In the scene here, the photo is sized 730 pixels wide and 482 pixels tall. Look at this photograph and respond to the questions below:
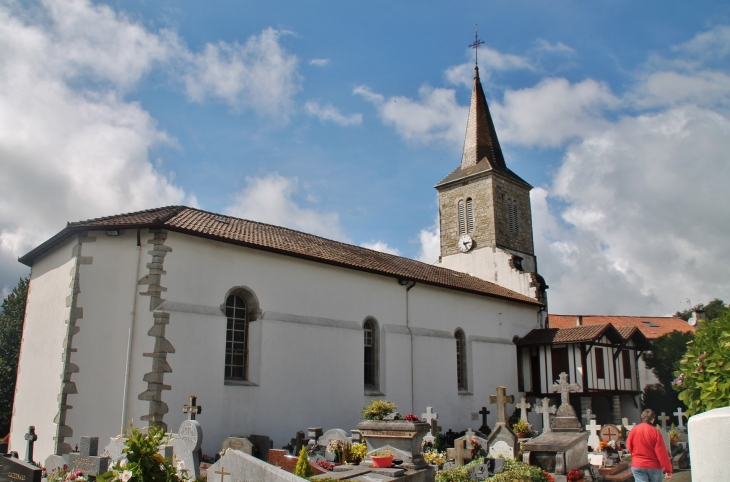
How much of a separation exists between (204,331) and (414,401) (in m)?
7.90

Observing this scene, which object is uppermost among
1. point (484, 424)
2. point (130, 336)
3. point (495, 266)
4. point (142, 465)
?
point (495, 266)

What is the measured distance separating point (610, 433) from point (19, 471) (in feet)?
47.3

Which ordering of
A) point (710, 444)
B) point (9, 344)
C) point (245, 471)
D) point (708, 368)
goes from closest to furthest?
point (710, 444)
point (245, 471)
point (708, 368)
point (9, 344)

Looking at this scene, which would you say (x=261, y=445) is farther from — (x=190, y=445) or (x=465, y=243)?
(x=465, y=243)

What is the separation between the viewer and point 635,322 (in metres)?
43.2

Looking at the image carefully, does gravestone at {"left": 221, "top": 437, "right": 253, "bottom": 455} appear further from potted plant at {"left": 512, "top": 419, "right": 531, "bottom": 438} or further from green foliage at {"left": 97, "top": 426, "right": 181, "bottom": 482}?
potted plant at {"left": 512, "top": 419, "right": 531, "bottom": 438}

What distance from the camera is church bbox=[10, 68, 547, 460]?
13.7 metres

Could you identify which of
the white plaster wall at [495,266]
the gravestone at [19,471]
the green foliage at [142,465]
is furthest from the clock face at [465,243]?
the green foliage at [142,465]

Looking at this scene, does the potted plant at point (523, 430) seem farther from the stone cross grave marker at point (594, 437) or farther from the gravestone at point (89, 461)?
the gravestone at point (89, 461)

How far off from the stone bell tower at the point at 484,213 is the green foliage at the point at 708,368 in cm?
1526

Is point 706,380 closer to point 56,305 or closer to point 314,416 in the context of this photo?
point 314,416

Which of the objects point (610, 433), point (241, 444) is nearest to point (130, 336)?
point (241, 444)

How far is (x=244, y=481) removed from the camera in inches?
315

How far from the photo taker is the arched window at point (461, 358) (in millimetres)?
22266
